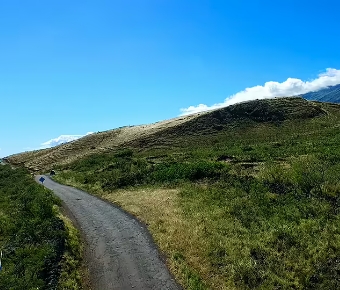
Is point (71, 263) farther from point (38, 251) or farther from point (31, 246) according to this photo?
point (31, 246)

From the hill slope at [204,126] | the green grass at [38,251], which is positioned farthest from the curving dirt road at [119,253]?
the hill slope at [204,126]

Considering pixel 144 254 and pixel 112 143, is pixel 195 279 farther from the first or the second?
pixel 112 143

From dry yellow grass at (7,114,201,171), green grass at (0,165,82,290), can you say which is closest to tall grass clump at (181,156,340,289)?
green grass at (0,165,82,290)

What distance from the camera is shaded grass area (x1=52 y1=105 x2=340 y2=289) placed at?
12775 mm

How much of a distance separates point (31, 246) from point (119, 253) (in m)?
5.12

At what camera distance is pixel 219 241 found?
16.1 m

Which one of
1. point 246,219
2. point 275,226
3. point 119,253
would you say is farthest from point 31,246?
point 275,226

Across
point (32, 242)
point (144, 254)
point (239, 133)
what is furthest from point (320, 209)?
point (239, 133)

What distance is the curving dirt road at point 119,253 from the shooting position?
A: 13.0 meters

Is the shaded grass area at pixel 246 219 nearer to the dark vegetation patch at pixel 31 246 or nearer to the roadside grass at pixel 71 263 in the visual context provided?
the roadside grass at pixel 71 263

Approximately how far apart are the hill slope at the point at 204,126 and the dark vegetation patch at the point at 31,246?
47915 millimetres

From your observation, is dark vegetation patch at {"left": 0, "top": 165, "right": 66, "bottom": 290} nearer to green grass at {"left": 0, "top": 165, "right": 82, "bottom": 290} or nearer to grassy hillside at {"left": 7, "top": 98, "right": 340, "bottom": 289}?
green grass at {"left": 0, "top": 165, "right": 82, "bottom": 290}

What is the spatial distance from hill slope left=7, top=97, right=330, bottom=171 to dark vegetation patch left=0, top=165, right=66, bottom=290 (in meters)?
47.9

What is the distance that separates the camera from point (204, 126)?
76.0 meters
